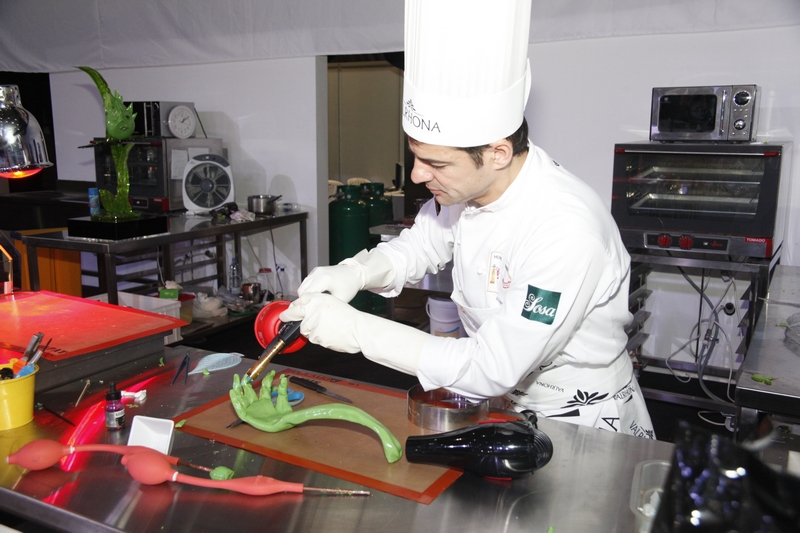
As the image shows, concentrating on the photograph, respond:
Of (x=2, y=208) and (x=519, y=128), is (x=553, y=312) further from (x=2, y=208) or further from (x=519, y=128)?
(x=2, y=208)

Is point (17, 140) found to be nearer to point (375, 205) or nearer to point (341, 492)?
point (341, 492)

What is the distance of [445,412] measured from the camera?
4.39 feet

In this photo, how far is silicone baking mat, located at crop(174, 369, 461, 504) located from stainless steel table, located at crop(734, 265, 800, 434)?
0.90 meters

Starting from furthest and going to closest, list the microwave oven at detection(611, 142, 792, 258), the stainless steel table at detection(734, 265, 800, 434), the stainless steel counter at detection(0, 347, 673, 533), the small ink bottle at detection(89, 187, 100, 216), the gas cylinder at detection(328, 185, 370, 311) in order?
the gas cylinder at detection(328, 185, 370, 311)
the small ink bottle at detection(89, 187, 100, 216)
the microwave oven at detection(611, 142, 792, 258)
the stainless steel table at detection(734, 265, 800, 434)
the stainless steel counter at detection(0, 347, 673, 533)

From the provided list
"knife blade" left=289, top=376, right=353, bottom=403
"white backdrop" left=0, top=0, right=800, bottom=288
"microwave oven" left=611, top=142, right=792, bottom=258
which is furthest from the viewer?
"white backdrop" left=0, top=0, right=800, bottom=288

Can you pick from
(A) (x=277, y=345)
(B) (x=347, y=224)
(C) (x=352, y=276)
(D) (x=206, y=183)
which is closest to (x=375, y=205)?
(B) (x=347, y=224)

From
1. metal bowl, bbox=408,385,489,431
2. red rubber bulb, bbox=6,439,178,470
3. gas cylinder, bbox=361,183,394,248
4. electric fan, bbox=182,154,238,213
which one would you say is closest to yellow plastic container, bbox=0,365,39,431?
red rubber bulb, bbox=6,439,178,470

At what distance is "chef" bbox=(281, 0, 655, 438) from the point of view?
4.32 ft

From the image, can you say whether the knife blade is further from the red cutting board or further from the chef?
the red cutting board

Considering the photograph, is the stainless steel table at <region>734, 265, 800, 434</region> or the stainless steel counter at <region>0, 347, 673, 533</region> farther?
the stainless steel table at <region>734, 265, 800, 434</region>

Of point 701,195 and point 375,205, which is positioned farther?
point 375,205

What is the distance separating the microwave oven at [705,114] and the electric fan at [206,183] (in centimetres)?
294

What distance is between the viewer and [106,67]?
18.3ft

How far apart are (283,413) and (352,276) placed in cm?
47
